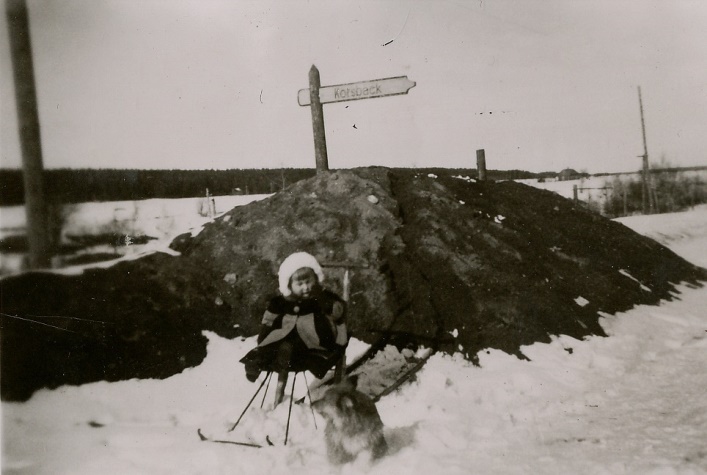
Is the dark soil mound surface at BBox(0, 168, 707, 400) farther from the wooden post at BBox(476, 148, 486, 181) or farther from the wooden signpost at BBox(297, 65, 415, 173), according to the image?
the wooden post at BBox(476, 148, 486, 181)

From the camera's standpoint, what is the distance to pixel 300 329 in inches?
153

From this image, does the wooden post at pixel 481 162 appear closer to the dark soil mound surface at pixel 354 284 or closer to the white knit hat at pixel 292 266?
the dark soil mound surface at pixel 354 284

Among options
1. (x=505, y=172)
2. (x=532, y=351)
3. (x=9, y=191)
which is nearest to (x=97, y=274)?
(x=9, y=191)

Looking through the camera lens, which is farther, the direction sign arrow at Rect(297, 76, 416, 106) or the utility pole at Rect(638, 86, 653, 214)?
the utility pole at Rect(638, 86, 653, 214)

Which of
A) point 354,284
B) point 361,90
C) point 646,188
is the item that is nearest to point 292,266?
point 354,284

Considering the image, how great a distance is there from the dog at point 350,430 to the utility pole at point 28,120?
2536 mm

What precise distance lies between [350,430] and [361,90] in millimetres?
4434

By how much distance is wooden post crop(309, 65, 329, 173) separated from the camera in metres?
6.63

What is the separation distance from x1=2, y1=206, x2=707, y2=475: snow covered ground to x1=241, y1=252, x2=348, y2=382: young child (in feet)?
1.27

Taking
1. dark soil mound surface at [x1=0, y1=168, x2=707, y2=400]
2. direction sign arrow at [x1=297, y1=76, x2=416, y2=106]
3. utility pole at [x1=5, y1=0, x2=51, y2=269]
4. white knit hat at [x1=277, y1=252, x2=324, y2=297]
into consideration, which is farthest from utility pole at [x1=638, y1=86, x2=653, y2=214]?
utility pole at [x1=5, y1=0, x2=51, y2=269]

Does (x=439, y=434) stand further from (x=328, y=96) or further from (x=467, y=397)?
(x=328, y=96)

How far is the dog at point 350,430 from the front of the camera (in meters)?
3.20

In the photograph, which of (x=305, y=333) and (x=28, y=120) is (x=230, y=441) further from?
(x=28, y=120)

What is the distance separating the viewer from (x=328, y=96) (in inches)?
262
